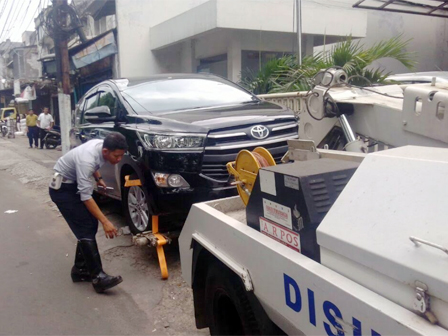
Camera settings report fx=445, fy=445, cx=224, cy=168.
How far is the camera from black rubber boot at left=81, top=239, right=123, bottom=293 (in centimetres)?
407

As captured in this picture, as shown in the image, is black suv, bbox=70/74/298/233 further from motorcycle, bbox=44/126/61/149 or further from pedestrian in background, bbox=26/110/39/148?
pedestrian in background, bbox=26/110/39/148

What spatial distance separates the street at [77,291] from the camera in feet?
11.7

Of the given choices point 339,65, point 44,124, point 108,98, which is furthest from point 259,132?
point 44,124

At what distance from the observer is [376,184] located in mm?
1710

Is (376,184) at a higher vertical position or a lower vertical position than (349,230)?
higher

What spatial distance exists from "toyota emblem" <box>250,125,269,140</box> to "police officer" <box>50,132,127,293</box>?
4.33 feet

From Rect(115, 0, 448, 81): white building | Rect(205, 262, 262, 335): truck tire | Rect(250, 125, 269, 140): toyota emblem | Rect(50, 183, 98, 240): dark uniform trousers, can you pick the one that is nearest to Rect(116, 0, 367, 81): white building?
Rect(115, 0, 448, 81): white building

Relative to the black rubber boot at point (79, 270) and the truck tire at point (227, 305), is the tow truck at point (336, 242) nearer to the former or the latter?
the truck tire at point (227, 305)

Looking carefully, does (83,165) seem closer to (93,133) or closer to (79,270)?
(79,270)

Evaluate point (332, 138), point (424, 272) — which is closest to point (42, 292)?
point (332, 138)

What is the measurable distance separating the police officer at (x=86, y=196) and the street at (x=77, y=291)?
0.28 meters

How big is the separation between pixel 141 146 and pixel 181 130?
1.41 feet

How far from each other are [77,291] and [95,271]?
333 millimetres

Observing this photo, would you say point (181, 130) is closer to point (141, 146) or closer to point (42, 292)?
point (141, 146)
